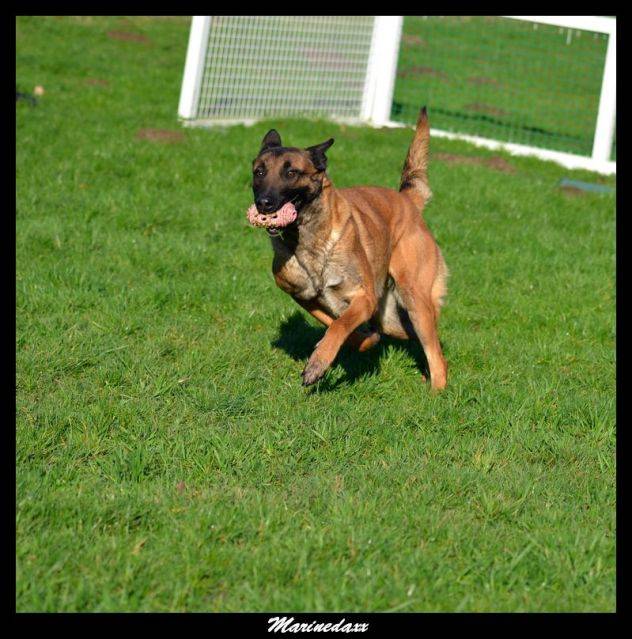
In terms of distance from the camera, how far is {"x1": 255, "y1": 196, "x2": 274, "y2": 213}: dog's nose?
19.1 feet

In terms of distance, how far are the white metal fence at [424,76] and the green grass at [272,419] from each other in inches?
131

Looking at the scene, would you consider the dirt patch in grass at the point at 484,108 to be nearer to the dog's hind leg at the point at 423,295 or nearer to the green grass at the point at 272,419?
the green grass at the point at 272,419

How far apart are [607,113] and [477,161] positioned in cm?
264

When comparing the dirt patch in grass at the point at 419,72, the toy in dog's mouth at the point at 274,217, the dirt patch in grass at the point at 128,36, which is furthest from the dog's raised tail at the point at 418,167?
the dirt patch in grass at the point at 128,36

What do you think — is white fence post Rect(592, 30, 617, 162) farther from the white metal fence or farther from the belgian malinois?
the belgian malinois

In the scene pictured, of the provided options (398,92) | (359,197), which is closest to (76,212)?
(359,197)

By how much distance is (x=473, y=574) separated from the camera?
4.12 meters

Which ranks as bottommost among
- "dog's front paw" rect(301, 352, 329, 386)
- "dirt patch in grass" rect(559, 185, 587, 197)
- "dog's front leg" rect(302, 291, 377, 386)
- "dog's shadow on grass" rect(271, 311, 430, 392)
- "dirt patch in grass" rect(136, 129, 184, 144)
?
"dog's shadow on grass" rect(271, 311, 430, 392)

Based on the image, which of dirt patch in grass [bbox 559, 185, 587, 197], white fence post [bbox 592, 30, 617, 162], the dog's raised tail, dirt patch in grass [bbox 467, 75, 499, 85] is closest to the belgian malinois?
the dog's raised tail

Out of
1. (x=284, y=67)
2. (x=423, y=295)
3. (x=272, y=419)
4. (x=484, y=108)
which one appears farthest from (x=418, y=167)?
(x=484, y=108)

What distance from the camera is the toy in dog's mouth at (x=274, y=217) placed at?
582 centimetres

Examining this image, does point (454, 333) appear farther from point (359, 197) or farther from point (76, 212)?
point (76, 212)

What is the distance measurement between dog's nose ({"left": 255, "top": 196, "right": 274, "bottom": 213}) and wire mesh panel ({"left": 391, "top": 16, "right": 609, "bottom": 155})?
1075cm

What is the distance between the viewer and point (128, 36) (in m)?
21.0
